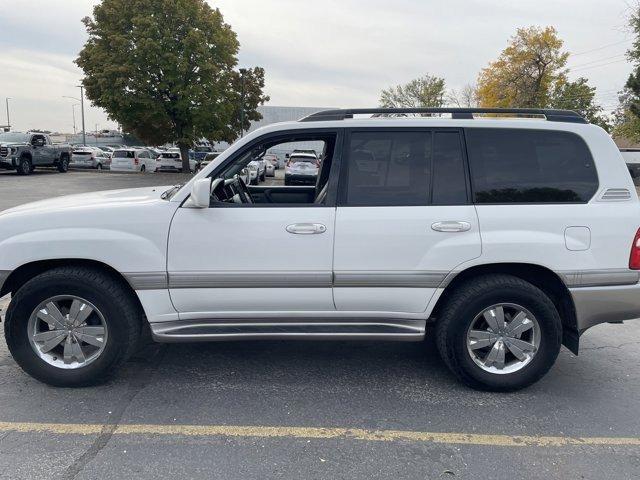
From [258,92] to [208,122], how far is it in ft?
57.9

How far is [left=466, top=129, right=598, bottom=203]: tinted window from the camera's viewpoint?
3645 mm

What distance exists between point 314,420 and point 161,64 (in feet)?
98.3

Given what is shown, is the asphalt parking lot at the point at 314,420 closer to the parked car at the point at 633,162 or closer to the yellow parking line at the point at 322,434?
the yellow parking line at the point at 322,434

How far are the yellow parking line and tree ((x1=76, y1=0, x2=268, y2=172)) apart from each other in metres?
29.0

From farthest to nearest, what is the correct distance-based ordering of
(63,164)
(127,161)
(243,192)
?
(127,161) < (63,164) < (243,192)

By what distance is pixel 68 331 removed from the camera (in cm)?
366

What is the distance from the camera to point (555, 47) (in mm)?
44000

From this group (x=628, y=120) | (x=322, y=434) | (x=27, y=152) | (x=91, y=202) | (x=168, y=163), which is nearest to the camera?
(x=322, y=434)

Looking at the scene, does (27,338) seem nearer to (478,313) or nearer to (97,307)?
(97,307)

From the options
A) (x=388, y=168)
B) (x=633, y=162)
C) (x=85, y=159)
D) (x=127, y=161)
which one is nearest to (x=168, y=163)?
(x=127, y=161)

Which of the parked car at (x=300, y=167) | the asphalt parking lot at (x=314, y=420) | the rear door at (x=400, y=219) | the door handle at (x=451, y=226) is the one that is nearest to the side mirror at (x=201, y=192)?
the rear door at (x=400, y=219)

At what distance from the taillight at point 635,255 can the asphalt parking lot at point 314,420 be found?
0.98m

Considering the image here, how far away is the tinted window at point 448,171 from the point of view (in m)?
3.64

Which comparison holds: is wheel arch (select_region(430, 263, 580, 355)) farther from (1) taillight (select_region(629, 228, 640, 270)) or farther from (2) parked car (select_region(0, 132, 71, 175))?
(2) parked car (select_region(0, 132, 71, 175))
